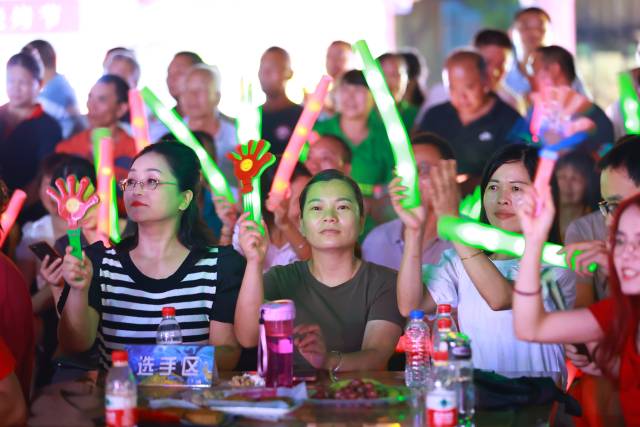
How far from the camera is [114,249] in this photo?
3.62 metres

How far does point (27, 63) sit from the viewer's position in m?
6.17

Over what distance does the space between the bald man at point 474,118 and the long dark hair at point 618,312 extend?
278cm

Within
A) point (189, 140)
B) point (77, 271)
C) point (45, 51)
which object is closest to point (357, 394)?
point (77, 271)

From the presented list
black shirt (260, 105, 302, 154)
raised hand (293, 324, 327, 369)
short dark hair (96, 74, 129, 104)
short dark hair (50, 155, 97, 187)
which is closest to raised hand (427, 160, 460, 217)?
raised hand (293, 324, 327, 369)

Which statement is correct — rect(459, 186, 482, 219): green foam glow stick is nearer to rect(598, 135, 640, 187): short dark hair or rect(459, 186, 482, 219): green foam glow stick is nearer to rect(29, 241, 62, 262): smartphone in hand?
rect(598, 135, 640, 187): short dark hair

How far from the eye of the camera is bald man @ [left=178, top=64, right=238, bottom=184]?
19.3 ft

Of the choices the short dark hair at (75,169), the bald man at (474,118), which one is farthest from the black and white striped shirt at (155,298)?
the bald man at (474,118)

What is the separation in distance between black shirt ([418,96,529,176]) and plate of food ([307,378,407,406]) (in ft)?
9.43

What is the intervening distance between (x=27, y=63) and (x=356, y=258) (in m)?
3.23

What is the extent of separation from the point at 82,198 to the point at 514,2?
5708mm

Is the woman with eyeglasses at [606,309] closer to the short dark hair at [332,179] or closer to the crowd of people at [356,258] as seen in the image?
the crowd of people at [356,258]

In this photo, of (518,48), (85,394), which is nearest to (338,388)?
(85,394)

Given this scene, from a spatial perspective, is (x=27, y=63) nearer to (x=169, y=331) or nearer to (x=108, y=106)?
(x=108, y=106)

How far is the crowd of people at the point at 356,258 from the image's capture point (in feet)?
9.20
